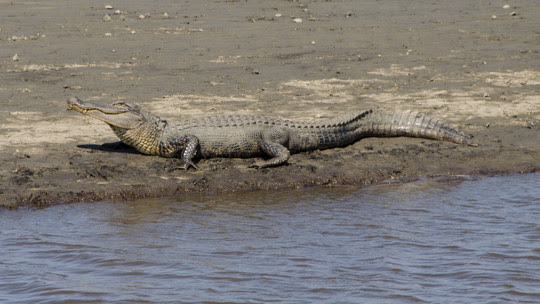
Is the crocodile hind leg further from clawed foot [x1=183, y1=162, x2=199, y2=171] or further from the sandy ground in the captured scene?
clawed foot [x1=183, y1=162, x2=199, y2=171]

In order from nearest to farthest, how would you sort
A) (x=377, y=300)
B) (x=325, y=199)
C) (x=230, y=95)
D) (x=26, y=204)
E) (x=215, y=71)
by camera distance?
(x=377, y=300) → (x=26, y=204) → (x=325, y=199) → (x=230, y=95) → (x=215, y=71)

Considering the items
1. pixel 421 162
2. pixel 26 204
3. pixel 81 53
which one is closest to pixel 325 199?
pixel 421 162

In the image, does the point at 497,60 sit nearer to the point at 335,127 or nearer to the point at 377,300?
the point at 335,127

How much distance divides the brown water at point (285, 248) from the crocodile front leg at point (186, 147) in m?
0.55

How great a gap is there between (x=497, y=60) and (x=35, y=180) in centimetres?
768

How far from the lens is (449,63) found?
11.3 meters

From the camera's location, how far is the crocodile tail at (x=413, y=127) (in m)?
8.27

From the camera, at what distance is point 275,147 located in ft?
24.4

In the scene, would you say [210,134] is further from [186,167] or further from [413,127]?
[413,127]

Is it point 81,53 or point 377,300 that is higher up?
point 81,53

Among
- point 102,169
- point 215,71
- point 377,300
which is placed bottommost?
point 377,300

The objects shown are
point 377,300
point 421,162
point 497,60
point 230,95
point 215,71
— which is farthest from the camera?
point 497,60

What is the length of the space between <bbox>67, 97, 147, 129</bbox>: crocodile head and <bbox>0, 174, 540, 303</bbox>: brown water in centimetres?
120

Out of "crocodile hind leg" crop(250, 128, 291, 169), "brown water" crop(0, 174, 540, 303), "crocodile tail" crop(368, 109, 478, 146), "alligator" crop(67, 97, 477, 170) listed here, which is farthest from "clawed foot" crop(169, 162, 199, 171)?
"crocodile tail" crop(368, 109, 478, 146)
